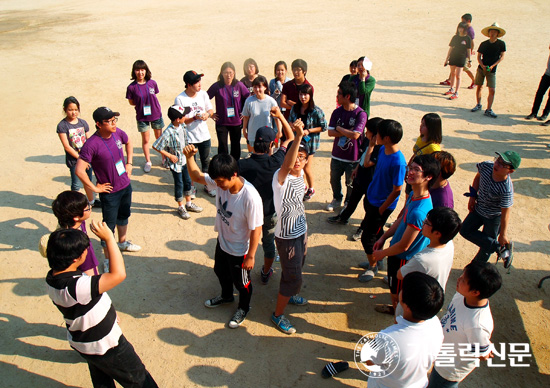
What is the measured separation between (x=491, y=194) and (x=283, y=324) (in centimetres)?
284

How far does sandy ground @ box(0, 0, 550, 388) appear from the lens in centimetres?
401

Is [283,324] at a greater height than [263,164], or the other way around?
[263,164]

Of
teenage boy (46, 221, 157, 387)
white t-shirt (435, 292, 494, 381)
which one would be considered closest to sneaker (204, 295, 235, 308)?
teenage boy (46, 221, 157, 387)

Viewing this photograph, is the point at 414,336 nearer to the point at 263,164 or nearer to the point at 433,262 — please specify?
the point at 433,262

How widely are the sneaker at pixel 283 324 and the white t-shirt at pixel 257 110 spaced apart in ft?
11.3

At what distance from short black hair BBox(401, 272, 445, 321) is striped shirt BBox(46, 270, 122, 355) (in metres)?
2.22

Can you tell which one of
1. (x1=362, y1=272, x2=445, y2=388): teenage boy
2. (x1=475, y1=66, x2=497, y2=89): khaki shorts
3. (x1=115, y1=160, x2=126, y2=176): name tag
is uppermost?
(x1=475, y1=66, x2=497, y2=89): khaki shorts

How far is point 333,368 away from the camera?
3787 mm

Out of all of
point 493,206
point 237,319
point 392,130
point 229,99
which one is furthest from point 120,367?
point 229,99

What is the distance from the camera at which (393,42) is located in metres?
16.1

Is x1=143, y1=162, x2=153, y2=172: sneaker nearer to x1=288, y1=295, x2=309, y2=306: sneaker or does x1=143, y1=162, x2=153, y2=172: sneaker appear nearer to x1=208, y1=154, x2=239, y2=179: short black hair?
x1=288, y1=295, x2=309, y2=306: sneaker

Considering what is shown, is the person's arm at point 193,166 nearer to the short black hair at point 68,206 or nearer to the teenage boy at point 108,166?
the short black hair at point 68,206

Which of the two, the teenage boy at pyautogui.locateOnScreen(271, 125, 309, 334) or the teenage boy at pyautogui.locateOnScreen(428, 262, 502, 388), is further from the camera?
the teenage boy at pyautogui.locateOnScreen(271, 125, 309, 334)

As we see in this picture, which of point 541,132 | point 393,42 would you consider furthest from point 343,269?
point 393,42
